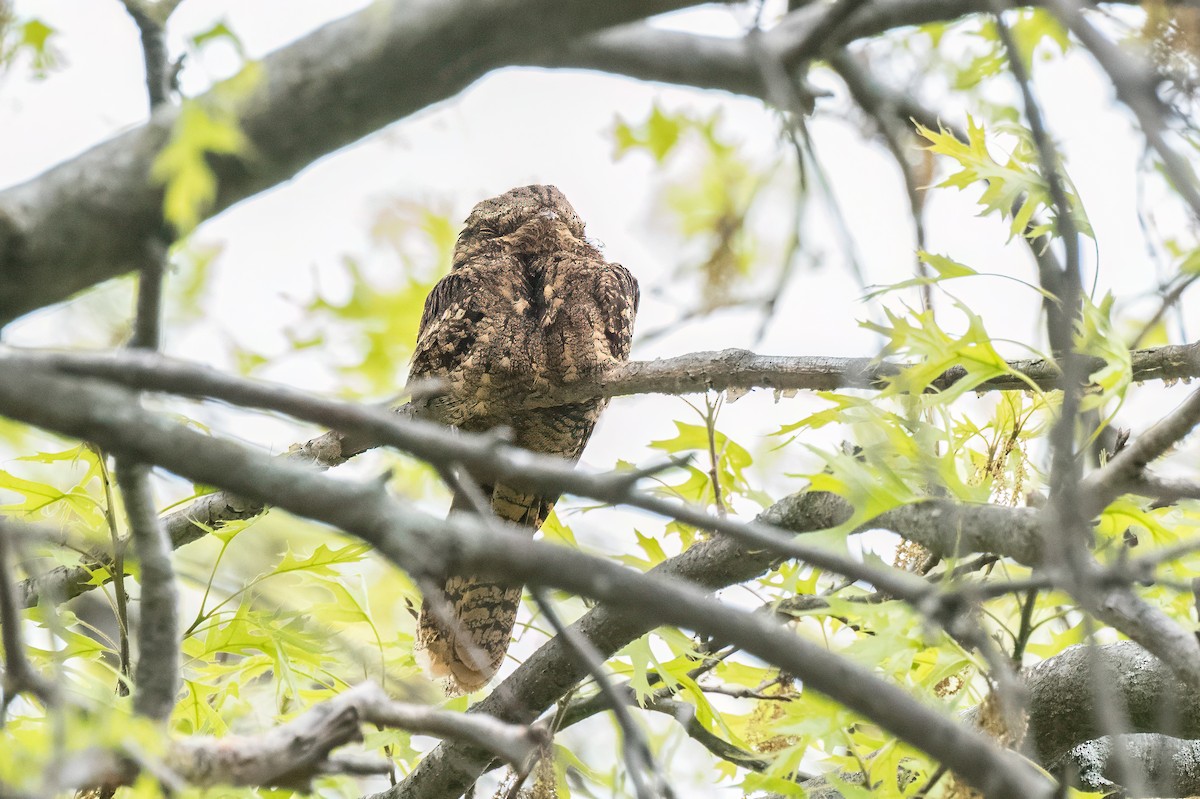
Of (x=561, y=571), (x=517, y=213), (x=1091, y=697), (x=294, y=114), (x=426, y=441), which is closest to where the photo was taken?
(x=561, y=571)

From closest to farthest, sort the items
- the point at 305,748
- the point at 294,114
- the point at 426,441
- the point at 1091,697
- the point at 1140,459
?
the point at 426,441 < the point at 305,748 < the point at 294,114 < the point at 1140,459 < the point at 1091,697

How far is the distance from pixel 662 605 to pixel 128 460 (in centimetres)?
67

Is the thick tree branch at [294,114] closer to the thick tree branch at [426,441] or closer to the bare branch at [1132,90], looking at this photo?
the thick tree branch at [426,441]

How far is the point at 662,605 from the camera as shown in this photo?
114cm

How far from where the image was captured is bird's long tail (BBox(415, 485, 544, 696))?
3.82m

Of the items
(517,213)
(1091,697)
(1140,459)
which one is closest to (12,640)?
(1140,459)

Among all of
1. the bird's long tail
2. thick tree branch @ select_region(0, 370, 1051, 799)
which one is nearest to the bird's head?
the bird's long tail

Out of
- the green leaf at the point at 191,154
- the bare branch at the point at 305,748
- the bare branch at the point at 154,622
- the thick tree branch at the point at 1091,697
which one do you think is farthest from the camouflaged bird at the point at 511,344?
the bare branch at the point at 305,748

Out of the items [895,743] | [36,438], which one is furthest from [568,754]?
[36,438]

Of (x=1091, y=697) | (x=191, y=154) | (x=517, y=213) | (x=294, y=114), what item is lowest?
(x=1091, y=697)

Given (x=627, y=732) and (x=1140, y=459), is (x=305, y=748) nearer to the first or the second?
(x=627, y=732)

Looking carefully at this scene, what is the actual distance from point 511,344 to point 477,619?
115cm

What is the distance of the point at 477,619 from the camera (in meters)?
3.95

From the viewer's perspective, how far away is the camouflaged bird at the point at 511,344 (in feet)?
11.3
